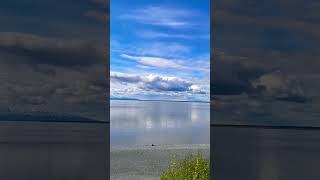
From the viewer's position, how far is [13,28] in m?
3.60

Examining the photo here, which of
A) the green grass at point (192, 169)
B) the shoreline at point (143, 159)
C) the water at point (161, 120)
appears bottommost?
the shoreline at point (143, 159)

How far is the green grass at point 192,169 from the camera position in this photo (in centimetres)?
377

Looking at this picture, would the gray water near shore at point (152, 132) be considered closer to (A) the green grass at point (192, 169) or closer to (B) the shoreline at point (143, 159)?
(B) the shoreline at point (143, 159)

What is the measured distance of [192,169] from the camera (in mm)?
3812

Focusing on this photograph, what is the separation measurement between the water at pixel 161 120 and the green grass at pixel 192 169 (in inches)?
31.1

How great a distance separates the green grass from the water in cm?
79

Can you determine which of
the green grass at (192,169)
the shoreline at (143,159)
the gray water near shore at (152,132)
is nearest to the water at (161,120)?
the gray water near shore at (152,132)

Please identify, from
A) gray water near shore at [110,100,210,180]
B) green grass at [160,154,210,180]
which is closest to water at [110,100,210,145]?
gray water near shore at [110,100,210,180]

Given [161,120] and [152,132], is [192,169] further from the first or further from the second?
[152,132]

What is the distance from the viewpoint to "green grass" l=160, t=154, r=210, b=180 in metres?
3.77

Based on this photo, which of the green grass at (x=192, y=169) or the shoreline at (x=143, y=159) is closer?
the green grass at (x=192, y=169)

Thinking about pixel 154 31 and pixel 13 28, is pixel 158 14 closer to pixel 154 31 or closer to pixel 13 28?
pixel 154 31

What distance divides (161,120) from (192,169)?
3688mm

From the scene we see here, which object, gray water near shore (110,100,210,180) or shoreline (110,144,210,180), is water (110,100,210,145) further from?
shoreline (110,144,210,180)
